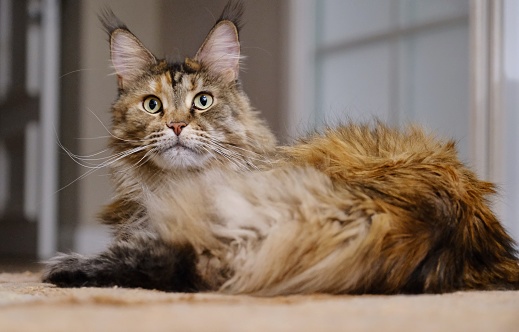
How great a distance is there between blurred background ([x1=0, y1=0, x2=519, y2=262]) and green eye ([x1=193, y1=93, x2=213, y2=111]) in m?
1.70

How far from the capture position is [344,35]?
151 inches

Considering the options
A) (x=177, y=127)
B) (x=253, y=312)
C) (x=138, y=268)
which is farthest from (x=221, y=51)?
(x=253, y=312)

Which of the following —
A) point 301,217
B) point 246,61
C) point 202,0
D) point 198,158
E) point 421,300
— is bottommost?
point 421,300

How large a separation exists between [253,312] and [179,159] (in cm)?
80

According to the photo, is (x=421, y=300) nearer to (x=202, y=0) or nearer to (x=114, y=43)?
(x=114, y=43)

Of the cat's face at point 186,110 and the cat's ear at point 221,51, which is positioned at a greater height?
the cat's ear at point 221,51

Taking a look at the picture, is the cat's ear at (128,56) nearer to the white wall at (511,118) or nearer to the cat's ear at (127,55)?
the cat's ear at (127,55)

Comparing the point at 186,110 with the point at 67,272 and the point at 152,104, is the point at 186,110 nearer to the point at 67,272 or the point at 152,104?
the point at 152,104

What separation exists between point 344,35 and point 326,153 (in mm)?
2464

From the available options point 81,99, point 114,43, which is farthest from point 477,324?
point 81,99

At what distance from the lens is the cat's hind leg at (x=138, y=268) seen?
1.26 m

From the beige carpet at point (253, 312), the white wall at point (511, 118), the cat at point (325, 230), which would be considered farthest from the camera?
the white wall at point (511, 118)

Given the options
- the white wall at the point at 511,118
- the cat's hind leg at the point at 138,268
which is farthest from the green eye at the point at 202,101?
the white wall at the point at 511,118

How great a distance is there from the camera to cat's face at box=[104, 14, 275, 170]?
171 centimetres
